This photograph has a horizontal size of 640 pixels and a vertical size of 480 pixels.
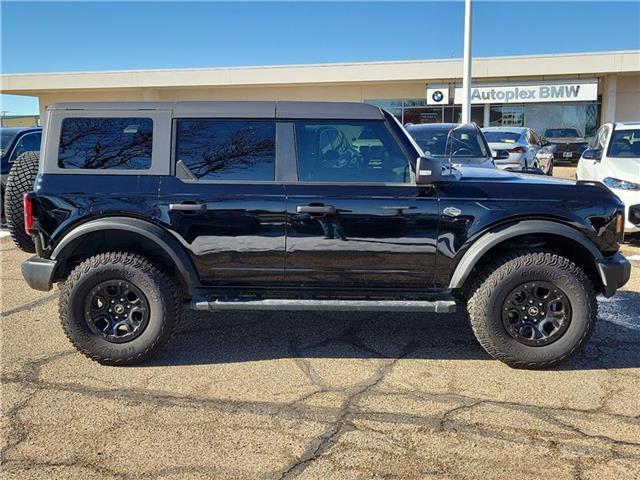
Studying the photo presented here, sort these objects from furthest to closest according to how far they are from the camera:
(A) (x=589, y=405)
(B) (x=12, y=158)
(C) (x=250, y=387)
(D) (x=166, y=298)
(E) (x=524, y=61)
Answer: (E) (x=524, y=61)
(B) (x=12, y=158)
(D) (x=166, y=298)
(C) (x=250, y=387)
(A) (x=589, y=405)

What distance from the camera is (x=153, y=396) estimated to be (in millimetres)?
3795

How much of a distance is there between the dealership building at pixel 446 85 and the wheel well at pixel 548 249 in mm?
25821

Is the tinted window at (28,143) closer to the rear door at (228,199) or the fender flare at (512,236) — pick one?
the rear door at (228,199)

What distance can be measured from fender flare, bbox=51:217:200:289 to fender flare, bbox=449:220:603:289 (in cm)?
193

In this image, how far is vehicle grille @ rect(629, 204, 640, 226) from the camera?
7891 millimetres

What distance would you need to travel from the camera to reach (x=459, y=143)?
9.02 m

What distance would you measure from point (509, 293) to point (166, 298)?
2.41 m

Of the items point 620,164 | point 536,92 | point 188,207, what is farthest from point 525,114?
point 188,207

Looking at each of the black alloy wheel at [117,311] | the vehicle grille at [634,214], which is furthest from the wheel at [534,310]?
the vehicle grille at [634,214]

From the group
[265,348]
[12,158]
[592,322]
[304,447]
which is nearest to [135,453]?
→ [304,447]

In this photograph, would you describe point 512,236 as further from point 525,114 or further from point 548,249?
point 525,114

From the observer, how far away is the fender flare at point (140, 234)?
409 centimetres

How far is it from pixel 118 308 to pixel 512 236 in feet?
9.25

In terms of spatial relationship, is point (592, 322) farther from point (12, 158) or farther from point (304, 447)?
point (12, 158)
